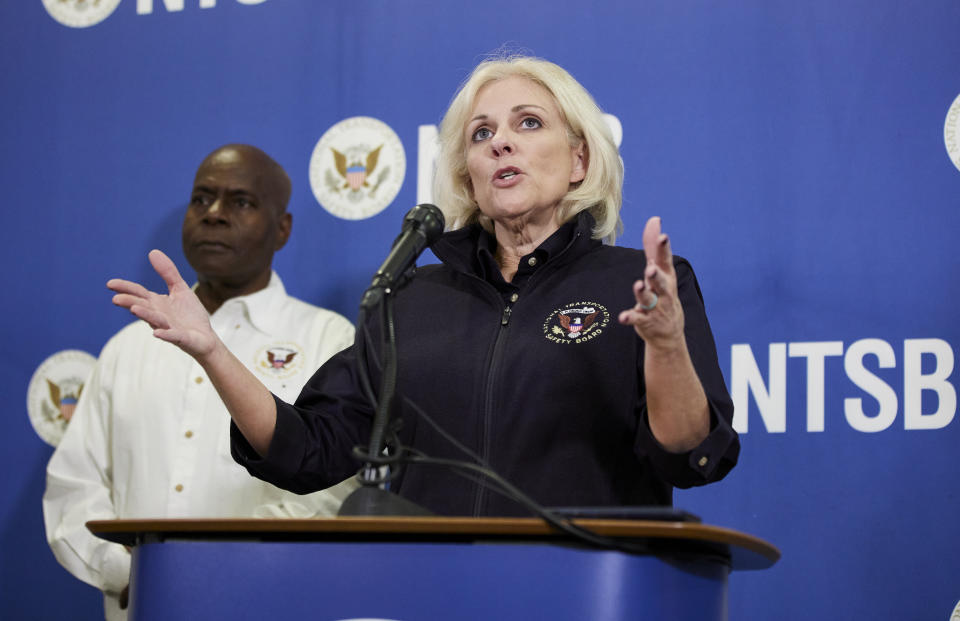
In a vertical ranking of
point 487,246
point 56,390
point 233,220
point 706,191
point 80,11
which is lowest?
point 56,390

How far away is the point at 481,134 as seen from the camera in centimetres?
222

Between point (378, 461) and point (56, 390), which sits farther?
point (56, 390)

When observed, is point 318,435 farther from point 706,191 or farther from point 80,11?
point 80,11

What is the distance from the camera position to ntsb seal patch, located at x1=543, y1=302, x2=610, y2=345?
6.30ft

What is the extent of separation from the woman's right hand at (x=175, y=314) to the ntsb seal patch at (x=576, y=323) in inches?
23.8

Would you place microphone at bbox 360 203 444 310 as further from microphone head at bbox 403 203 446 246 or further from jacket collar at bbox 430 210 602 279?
jacket collar at bbox 430 210 602 279

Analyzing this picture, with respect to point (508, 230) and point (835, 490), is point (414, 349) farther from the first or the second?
point (835, 490)

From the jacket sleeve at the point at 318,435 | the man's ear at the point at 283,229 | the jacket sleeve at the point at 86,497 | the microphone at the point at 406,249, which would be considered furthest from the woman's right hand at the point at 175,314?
the man's ear at the point at 283,229

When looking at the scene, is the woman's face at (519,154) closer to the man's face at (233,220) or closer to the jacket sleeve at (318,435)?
the jacket sleeve at (318,435)

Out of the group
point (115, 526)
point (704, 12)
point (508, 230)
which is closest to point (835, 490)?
point (508, 230)

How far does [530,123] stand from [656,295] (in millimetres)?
869

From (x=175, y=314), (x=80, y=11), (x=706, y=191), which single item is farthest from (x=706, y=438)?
(x=80, y=11)

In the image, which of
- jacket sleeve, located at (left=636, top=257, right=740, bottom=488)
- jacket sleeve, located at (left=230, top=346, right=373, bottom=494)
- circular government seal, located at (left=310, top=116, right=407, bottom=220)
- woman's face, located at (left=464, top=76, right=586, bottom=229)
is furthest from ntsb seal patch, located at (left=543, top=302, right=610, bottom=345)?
circular government seal, located at (left=310, top=116, right=407, bottom=220)

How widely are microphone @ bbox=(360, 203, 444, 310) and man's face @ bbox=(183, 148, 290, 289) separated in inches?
63.3
